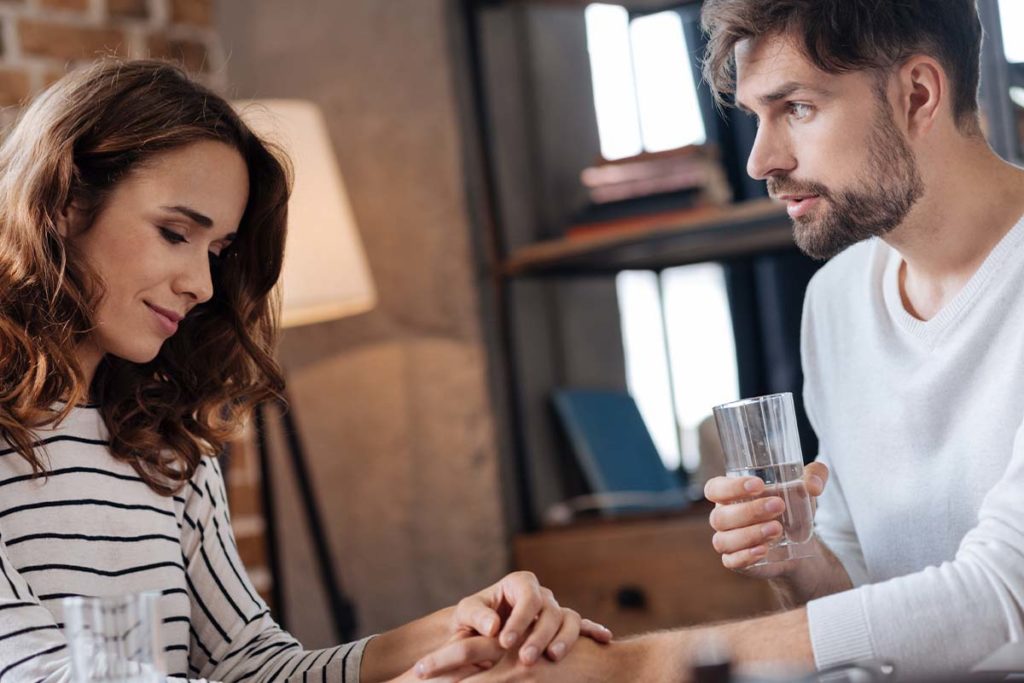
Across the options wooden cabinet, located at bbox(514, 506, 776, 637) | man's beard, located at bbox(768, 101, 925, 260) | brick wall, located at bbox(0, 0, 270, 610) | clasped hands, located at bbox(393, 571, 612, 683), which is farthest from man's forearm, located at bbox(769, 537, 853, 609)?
brick wall, located at bbox(0, 0, 270, 610)

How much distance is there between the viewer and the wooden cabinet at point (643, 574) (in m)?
2.55

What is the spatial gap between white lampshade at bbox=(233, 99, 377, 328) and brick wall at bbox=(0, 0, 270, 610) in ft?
0.98

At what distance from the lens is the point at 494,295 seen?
280 cm

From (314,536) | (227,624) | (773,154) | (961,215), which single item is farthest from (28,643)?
(314,536)

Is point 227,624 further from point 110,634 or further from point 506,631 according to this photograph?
point 110,634

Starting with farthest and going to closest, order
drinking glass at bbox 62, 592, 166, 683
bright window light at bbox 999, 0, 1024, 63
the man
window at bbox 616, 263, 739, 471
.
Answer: window at bbox 616, 263, 739, 471
bright window light at bbox 999, 0, 1024, 63
the man
drinking glass at bbox 62, 592, 166, 683

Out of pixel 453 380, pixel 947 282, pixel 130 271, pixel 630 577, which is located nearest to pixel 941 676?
pixel 947 282

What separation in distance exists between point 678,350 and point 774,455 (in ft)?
5.48

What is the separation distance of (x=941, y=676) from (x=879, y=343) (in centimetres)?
87

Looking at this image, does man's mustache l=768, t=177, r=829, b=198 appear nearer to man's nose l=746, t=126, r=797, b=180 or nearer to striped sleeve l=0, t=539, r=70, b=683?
man's nose l=746, t=126, r=797, b=180

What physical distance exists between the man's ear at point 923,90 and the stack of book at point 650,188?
116 centimetres

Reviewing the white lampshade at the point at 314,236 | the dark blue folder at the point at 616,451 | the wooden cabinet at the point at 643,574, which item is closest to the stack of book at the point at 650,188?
the dark blue folder at the point at 616,451

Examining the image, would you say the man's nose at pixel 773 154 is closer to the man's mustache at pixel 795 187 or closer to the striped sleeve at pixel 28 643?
the man's mustache at pixel 795 187

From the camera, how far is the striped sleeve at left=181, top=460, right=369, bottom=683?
4.86ft
